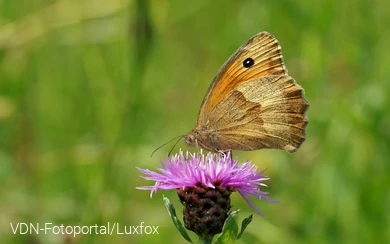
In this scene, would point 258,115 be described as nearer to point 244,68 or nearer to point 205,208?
point 244,68

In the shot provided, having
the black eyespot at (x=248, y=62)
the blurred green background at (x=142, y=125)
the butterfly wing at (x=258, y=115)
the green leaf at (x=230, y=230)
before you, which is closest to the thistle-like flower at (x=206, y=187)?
the green leaf at (x=230, y=230)

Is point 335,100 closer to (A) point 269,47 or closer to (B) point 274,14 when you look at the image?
(A) point 269,47

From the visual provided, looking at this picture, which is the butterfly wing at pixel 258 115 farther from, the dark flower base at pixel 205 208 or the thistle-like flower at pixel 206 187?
the dark flower base at pixel 205 208

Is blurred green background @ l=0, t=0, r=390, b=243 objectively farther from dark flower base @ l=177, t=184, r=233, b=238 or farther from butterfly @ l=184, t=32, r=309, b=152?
dark flower base @ l=177, t=184, r=233, b=238

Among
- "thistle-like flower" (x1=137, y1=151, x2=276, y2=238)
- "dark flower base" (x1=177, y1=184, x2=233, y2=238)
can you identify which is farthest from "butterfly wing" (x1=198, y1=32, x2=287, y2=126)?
"dark flower base" (x1=177, y1=184, x2=233, y2=238)

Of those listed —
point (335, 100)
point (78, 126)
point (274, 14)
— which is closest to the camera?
point (335, 100)

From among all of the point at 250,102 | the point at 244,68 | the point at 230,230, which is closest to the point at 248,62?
the point at 244,68

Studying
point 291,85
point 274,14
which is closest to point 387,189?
point 291,85
